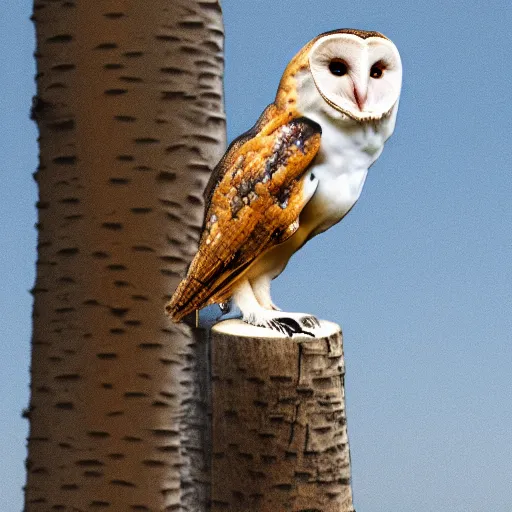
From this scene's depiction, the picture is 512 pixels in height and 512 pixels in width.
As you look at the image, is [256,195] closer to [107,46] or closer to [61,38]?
[107,46]

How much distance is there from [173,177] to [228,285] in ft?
1.09

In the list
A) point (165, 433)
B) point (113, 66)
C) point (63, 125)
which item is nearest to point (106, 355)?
point (165, 433)

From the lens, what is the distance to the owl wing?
3.13 m

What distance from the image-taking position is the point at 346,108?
3154 mm

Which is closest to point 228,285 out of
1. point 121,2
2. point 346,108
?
point 346,108

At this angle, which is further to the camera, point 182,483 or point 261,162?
point 182,483

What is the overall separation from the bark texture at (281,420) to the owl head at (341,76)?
0.51 m

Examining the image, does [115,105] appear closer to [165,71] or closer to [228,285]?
[165,71]

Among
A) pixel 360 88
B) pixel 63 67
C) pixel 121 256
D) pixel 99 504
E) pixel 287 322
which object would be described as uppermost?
pixel 63 67

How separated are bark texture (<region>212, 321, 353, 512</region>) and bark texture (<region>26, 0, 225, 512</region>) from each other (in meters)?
0.22

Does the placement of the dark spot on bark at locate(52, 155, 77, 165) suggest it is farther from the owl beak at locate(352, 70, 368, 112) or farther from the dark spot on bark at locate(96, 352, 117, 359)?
the owl beak at locate(352, 70, 368, 112)

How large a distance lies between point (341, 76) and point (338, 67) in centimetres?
2

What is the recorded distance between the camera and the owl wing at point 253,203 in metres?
3.13

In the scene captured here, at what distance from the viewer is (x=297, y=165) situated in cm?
313
